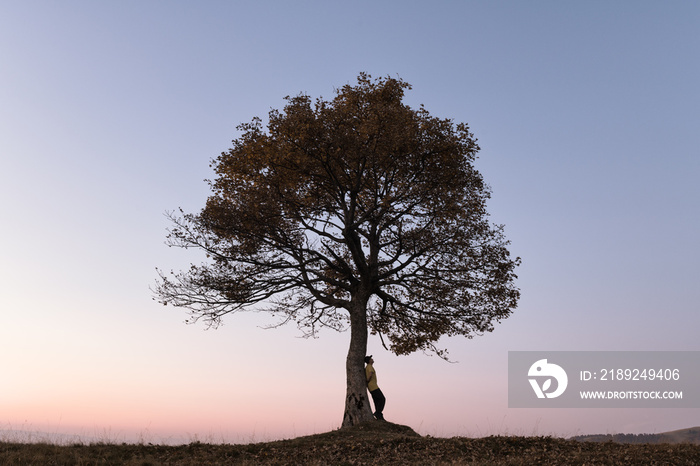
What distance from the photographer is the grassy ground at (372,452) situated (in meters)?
16.5

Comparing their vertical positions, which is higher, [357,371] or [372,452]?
[357,371]

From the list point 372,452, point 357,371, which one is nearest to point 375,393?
point 357,371

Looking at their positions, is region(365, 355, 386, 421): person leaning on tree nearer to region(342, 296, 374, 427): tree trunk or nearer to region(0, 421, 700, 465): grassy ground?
region(342, 296, 374, 427): tree trunk

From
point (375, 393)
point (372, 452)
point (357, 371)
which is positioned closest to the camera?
point (372, 452)

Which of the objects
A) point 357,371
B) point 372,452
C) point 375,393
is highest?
point 357,371

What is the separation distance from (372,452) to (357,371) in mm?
5768

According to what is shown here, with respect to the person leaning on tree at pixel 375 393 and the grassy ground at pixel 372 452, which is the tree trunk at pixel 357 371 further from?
the grassy ground at pixel 372 452

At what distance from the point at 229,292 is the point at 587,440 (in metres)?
14.0

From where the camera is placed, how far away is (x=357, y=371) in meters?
23.6

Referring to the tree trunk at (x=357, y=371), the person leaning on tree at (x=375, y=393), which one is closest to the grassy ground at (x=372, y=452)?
the tree trunk at (x=357, y=371)

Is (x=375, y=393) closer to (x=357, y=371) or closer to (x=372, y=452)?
(x=357, y=371)

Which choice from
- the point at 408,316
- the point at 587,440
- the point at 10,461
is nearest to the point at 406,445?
the point at 587,440

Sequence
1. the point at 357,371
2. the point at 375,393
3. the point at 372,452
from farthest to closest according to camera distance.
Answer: the point at 375,393 < the point at 357,371 < the point at 372,452

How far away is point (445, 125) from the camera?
24391mm
